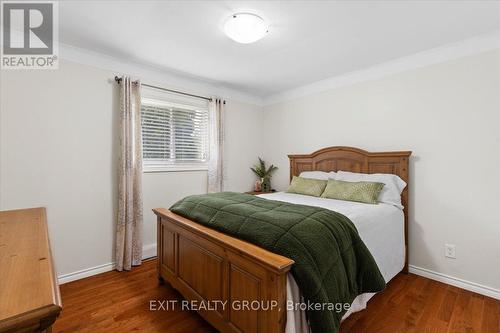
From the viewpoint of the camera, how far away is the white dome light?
1.90 m

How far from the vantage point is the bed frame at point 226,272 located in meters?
1.27

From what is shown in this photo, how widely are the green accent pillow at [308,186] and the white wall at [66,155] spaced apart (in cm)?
191

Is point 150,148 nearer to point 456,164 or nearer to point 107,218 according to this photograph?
point 107,218

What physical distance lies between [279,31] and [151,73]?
1.74 m

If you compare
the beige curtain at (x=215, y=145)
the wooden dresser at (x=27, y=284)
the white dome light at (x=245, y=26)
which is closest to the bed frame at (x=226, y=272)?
the wooden dresser at (x=27, y=284)

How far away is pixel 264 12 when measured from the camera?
1894mm

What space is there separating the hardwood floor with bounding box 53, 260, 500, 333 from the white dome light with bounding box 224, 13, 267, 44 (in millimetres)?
2310

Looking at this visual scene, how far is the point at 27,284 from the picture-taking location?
0.75m

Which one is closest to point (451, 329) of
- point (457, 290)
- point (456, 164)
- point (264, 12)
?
point (457, 290)

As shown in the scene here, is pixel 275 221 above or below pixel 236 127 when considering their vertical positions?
below

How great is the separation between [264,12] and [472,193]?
2508mm

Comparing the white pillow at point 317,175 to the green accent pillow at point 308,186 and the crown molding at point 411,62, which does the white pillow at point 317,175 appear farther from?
the crown molding at point 411,62

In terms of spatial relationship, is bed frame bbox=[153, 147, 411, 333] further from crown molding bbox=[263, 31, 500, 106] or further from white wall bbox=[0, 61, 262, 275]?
crown molding bbox=[263, 31, 500, 106]

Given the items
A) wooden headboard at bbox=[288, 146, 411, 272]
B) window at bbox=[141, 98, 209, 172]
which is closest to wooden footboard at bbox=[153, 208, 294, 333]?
window at bbox=[141, 98, 209, 172]
